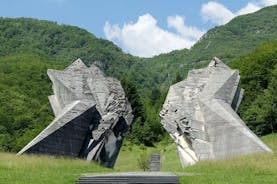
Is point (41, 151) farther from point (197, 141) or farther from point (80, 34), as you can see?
point (80, 34)

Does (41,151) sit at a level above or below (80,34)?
below

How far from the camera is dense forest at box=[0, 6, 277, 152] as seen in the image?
56594 millimetres

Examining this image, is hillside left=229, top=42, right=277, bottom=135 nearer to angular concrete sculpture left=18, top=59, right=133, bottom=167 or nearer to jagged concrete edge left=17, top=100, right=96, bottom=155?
angular concrete sculpture left=18, top=59, right=133, bottom=167

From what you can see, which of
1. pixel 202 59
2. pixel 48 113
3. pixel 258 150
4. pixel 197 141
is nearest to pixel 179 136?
pixel 197 141

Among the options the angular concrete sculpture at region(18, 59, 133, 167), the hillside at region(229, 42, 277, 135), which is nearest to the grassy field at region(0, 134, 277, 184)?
the angular concrete sculpture at region(18, 59, 133, 167)

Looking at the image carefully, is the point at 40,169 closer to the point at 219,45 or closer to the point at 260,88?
the point at 260,88

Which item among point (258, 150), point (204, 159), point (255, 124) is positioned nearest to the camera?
point (258, 150)

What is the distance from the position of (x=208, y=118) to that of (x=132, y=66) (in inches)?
4345

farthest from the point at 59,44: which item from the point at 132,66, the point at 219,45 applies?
the point at 219,45

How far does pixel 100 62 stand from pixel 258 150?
4016 inches

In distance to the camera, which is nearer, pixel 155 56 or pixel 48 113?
pixel 48 113

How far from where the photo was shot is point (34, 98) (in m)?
82.0

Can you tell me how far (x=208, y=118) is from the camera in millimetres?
24312

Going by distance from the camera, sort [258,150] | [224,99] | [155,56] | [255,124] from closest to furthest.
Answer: [258,150], [224,99], [255,124], [155,56]
